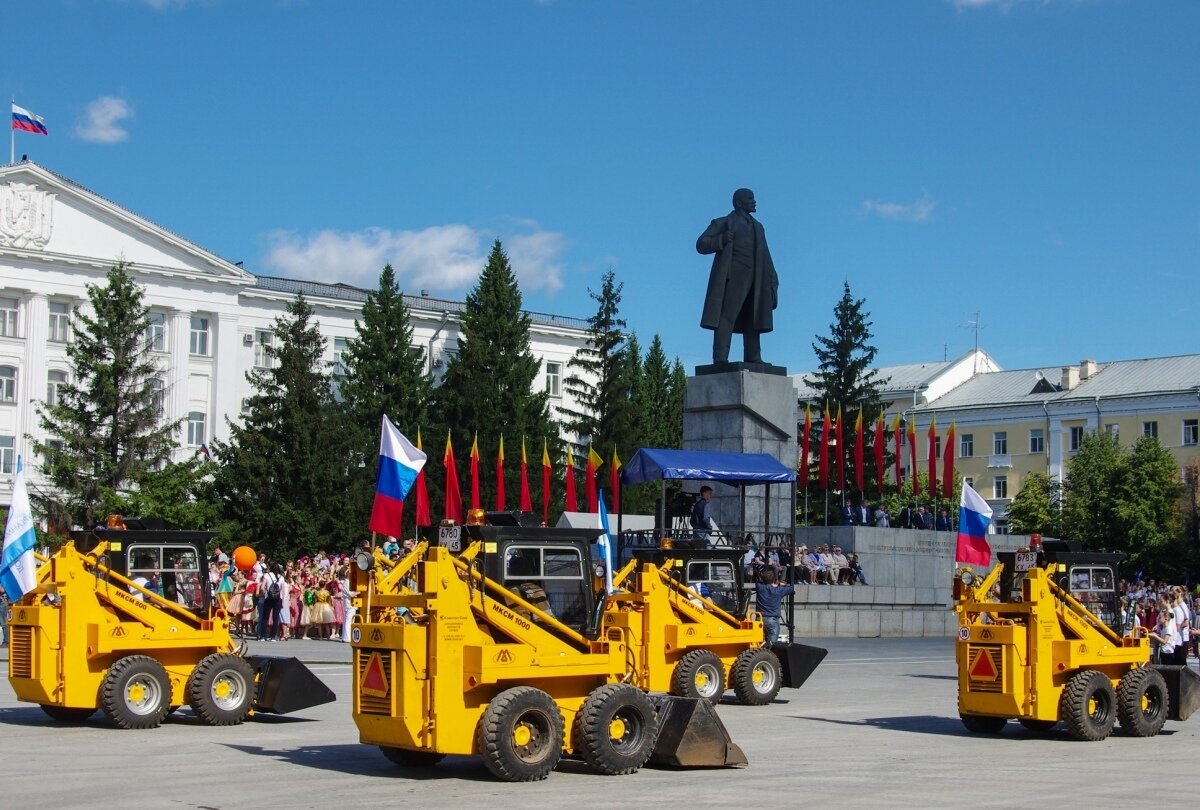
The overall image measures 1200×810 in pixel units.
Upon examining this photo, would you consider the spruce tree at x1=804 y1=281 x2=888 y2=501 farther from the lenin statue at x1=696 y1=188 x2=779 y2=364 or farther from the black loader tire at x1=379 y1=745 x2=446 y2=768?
the black loader tire at x1=379 y1=745 x2=446 y2=768

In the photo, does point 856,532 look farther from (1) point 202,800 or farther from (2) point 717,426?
(1) point 202,800

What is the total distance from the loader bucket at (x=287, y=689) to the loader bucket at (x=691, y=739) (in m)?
4.62

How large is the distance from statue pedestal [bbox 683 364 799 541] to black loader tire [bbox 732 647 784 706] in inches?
492

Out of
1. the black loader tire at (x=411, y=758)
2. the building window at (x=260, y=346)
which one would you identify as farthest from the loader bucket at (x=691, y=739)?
the building window at (x=260, y=346)

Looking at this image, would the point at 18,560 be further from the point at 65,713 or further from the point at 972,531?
the point at 972,531


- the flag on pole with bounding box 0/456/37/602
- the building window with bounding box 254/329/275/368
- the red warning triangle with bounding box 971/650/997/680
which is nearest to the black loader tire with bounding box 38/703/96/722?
the flag on pole with bounding box 0/456/37/602

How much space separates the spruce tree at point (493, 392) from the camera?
69.3 meters

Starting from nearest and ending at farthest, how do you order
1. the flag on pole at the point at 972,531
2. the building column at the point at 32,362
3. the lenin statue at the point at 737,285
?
1. the flag on pole at the point at 972,531
2. the lenin statue at the point at 737,285
3. the building column at the point at 32,362

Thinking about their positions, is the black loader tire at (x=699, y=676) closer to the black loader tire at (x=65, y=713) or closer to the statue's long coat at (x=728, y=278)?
the black loader tire at (x=65, y=713)

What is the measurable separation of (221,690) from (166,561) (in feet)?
4.65

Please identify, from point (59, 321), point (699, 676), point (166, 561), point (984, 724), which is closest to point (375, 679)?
point (166, 561)

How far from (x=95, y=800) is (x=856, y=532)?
91.1 feet

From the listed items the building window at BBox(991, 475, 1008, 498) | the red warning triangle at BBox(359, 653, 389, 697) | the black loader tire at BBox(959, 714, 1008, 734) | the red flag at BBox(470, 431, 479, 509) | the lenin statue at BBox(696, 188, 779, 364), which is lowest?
the black loader tire at BBox(959, 714, 1008, 734)

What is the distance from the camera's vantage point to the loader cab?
1620 cm
